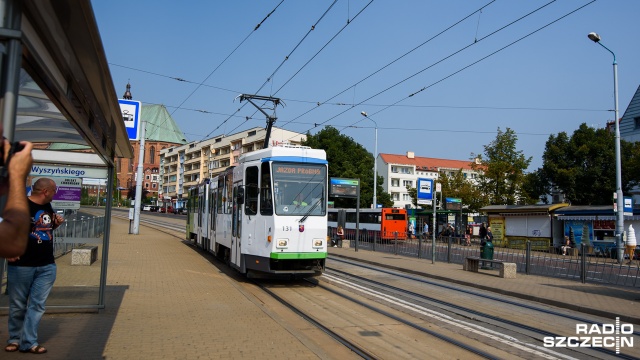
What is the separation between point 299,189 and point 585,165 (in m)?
39.7

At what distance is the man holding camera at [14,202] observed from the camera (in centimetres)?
224

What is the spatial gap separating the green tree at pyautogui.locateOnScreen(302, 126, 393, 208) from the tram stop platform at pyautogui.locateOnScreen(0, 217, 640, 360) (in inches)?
1670

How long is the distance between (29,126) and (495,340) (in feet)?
22.5

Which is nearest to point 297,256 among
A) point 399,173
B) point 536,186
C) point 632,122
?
point 536,186

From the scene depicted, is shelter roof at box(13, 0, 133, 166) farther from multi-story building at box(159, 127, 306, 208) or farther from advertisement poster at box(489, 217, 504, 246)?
multi-story building at box(159, 127, 306, 208)

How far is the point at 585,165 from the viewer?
148 feet

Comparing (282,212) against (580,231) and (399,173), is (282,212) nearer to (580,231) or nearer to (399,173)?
(580,231)

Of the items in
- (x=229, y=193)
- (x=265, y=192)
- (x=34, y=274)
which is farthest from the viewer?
(x=229, y=193)

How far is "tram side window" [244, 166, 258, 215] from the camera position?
1301 cm

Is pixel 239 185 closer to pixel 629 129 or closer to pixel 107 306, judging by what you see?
pixel 107 306

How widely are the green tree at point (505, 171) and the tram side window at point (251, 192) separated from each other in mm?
35394

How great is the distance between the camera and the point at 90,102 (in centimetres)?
523

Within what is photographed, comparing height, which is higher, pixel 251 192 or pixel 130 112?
pixel 130 112

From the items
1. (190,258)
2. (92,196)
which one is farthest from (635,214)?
(92,196)
